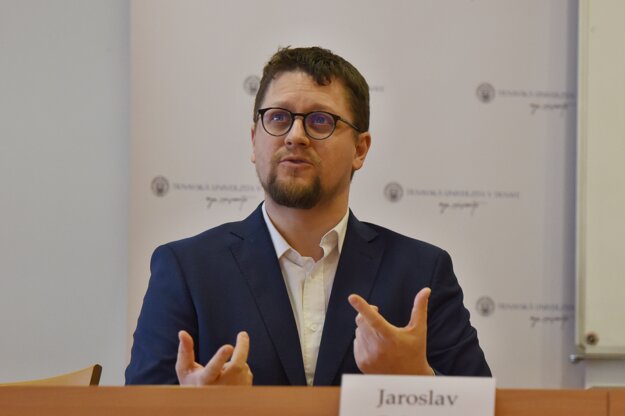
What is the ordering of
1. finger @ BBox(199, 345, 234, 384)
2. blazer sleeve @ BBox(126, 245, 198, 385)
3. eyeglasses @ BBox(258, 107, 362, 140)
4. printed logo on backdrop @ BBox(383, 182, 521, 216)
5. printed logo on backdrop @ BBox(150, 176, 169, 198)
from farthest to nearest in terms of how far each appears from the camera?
printed logo on backdrop @ BBox(383, 182, 521, 216), printed logo on backdrop @ BBox(150, 176, 169, 198), eyeglasses @ BBox(258, 107, 362, 140), blazer sleeve @ BBox(126, 245, 198, 385), finger @ BBox(199, 345, 234, 384)

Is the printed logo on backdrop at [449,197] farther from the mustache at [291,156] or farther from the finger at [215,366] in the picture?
the finger at [215,366]

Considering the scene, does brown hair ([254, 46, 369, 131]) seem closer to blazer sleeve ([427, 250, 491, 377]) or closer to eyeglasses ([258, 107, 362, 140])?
eyeglasses ([258, 107, 362, 140])

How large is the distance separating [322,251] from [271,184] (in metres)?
Result: 0.22

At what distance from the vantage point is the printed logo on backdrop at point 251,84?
125 inches

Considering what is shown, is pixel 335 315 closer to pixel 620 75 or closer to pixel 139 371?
pixel 139 371

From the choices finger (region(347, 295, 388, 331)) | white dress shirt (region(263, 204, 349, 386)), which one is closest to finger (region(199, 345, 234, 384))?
finger (region(347, 295, 388, 331))

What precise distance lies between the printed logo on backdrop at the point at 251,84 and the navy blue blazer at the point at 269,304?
108 cm

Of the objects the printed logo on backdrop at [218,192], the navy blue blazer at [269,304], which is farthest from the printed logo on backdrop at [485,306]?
the navy blue blazer at [269,304]

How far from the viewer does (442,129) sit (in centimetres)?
326

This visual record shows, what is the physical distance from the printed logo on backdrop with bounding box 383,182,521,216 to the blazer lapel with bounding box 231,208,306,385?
3.70ft

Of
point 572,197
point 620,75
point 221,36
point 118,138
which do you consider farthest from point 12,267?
point 620,75

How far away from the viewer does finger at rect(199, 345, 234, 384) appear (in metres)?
1.36

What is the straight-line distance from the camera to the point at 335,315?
78.7 inches

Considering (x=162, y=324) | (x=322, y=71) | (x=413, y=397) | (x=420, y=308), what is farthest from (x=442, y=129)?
(x=413, y=397)
